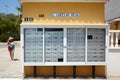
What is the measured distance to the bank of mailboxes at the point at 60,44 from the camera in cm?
1049

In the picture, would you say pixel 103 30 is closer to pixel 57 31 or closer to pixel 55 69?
pixel 57 31

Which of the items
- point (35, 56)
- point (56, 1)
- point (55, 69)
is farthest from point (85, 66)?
point (56, 1)

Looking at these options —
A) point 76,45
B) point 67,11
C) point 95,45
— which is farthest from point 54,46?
point 95,45

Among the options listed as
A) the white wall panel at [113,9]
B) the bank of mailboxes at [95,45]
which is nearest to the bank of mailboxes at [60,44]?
the bank of mailboxes at [95,45]

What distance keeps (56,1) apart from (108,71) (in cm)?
359

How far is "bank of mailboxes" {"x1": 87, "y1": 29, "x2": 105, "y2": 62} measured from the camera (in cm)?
1052

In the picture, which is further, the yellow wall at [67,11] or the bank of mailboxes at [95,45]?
the yellow wall at [67,11]

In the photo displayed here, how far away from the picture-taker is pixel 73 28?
1051 cm

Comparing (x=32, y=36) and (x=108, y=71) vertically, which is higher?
(x=32, y=36)

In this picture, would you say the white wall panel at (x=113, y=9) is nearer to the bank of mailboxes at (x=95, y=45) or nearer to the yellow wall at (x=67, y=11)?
the yellow wall at (x=67, y=11)

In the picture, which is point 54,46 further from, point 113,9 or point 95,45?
point 113,9

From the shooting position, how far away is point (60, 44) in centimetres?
1051

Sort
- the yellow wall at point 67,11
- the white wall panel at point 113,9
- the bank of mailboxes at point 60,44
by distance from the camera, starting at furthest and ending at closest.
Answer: the white wall panel at point 113,9 → the yellow wall at point 67,11 → the bank of mailboxes at point 60,44

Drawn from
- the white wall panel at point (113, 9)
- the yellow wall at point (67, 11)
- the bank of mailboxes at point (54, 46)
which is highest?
the white wall panel at point (113, 9)
